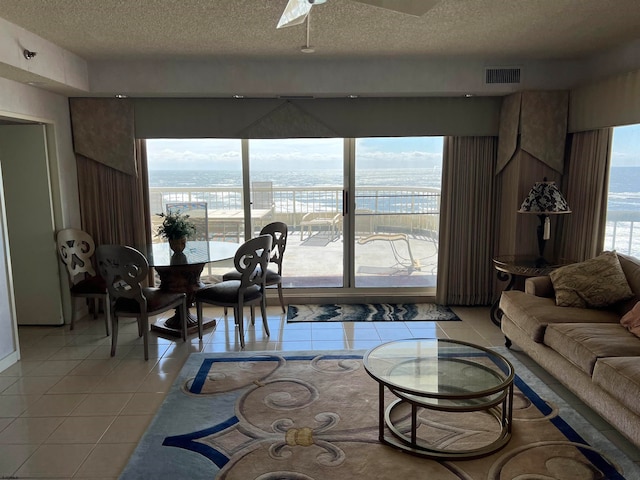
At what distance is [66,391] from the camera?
3352mm

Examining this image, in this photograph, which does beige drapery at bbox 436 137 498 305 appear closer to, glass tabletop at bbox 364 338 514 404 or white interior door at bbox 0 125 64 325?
glass tabletop at bbox 364 338 514 404

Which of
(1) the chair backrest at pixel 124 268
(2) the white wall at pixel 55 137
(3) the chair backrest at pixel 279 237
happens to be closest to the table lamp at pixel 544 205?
(3) the chair backrest at pixel 279 237

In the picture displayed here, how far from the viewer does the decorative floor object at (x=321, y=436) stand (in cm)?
243

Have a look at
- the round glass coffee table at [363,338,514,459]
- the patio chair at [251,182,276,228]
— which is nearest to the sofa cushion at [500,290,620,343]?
the round glass coffee table at [363,338,514,459]

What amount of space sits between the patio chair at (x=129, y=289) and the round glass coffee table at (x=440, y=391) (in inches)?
74.5

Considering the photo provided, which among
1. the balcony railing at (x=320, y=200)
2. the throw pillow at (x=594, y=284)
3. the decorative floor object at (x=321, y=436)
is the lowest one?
the decorative floor object at (x=321, y=436)

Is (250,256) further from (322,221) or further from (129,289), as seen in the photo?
(322,221)

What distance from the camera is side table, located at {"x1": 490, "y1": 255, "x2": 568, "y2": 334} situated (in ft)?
13.4

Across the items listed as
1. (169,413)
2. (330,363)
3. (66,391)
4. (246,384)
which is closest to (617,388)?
(330,363)

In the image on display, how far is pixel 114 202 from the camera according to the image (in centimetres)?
498

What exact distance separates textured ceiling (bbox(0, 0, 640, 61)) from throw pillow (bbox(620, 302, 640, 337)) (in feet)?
6.33

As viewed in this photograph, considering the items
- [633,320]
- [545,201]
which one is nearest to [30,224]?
[545,201]

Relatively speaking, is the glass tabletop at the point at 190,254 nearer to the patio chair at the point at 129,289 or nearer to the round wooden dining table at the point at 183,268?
the round wooden dining table at the point at 183,268

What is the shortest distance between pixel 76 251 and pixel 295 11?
3.35m
